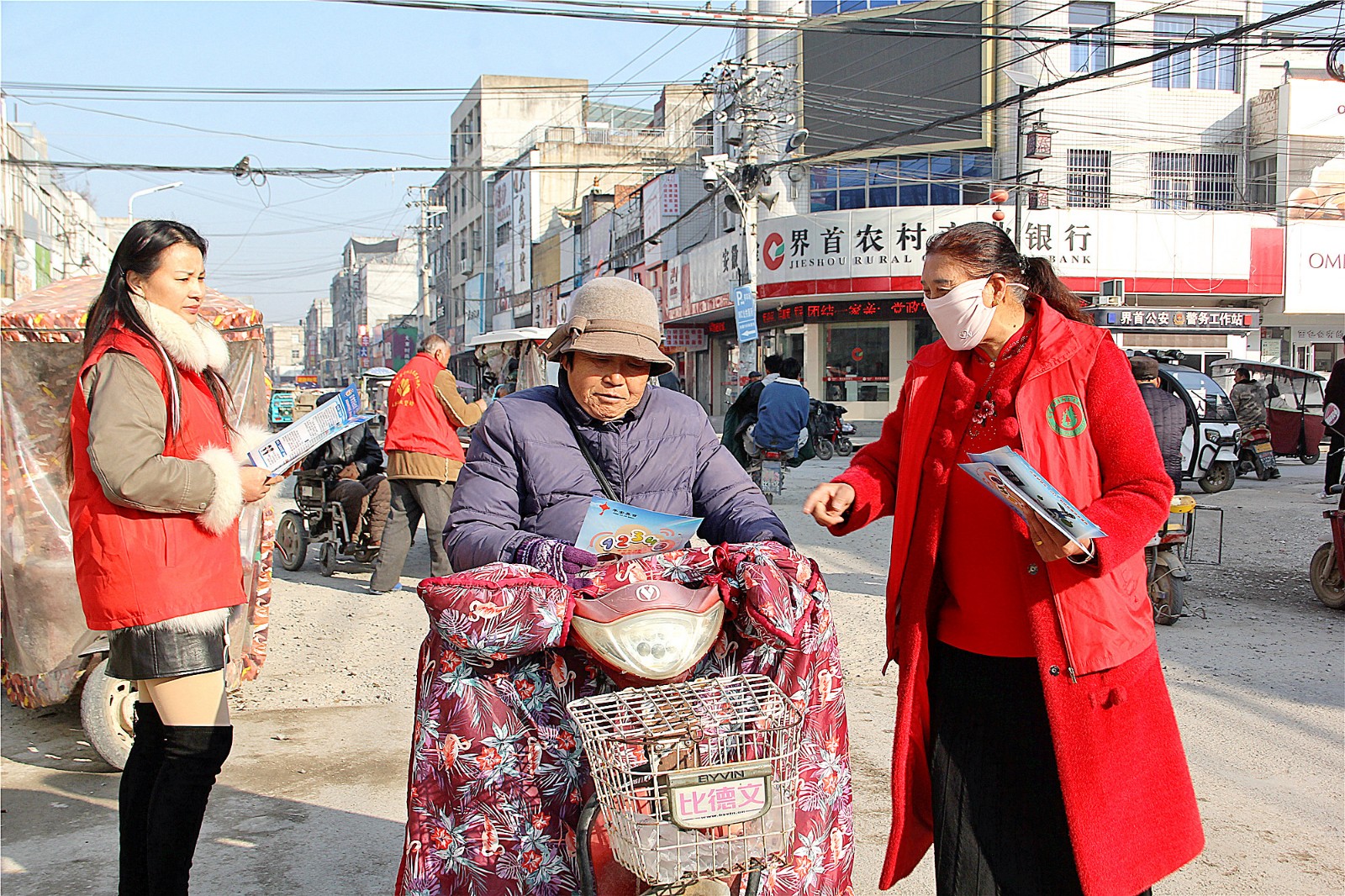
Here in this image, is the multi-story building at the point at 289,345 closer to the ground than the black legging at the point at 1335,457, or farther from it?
farther from it

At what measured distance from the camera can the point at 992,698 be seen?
254 centimetres

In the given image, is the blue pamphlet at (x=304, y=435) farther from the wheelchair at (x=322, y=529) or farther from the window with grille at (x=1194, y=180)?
the window with grille at (x=1194, y=180)

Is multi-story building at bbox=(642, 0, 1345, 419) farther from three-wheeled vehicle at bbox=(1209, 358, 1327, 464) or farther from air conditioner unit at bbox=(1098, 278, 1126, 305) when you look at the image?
three-wheeled vehicle at bbox=(1209, 358, 1327, 464)

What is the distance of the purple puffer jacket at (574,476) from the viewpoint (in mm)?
2656

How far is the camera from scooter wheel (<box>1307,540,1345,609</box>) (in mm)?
7477

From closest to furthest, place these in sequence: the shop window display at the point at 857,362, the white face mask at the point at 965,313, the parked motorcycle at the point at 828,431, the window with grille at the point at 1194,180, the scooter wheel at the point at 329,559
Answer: the white face mask at the point at 965,313 < the scooter wheel at the point at 329,559 < the parked motorcycle at the point at 828,431 < the shop window display at the point at 857,362 < the window with grille at the point at 1194,180

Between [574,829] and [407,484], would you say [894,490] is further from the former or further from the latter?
[407,484]

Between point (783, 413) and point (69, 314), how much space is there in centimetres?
780

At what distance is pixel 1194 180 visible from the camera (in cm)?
2920

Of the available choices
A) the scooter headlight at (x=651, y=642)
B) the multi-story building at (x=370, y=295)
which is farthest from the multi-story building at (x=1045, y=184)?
the multi-story building at (x=370, y=295)

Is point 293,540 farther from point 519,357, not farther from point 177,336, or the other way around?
point 177,336

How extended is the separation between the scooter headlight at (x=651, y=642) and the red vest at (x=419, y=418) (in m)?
6.09

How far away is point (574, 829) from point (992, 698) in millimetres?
1052

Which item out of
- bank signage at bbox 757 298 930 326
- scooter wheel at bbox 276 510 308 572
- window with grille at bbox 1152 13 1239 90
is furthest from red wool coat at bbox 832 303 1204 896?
window with grille at bbox 1152 13 1239 90
